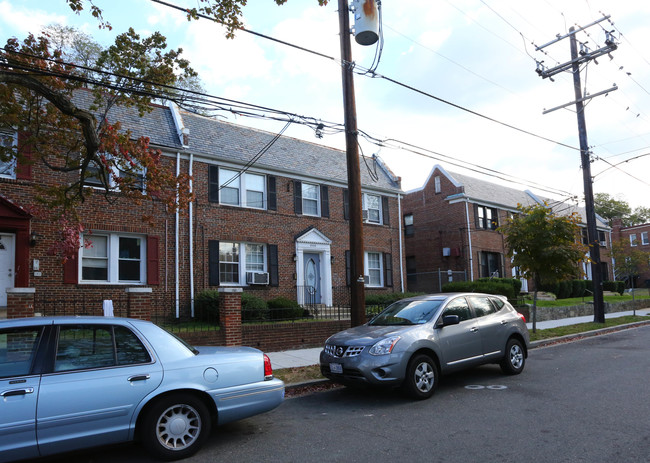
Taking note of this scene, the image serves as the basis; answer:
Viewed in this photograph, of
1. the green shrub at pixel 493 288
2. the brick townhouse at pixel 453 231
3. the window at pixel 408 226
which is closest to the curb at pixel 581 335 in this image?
the green shrub at pixel 493 288

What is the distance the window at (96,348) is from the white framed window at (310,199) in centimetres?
1393

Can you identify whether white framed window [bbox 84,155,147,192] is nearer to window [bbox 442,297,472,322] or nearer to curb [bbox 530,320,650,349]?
window [bbox 442,297,472,322]

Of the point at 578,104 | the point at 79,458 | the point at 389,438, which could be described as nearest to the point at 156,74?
the point at 79,458

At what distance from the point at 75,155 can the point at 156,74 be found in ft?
15.5

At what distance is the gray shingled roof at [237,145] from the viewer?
15.5 m

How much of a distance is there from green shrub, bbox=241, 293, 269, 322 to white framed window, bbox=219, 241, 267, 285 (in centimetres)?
226

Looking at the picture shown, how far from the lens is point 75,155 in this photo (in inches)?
525

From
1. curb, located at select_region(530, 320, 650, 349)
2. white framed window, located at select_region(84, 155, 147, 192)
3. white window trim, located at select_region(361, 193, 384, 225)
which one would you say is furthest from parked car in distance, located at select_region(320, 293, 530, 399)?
white window trim, located at select_region(361, 193, 384, 225)

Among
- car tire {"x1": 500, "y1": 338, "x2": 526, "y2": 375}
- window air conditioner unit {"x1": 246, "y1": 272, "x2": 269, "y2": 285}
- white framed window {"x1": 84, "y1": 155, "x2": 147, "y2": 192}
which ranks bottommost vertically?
car tire {"x1": 500, "y1": 338, "x2": 526, "y2": 375}

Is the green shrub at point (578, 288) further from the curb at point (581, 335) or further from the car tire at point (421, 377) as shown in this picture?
the car tire at point (421, 377)

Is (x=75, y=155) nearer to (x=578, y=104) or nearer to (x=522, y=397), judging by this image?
(x=522, y=397)

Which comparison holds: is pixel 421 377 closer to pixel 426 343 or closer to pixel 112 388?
pixel 426 343

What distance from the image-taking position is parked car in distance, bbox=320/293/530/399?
6840 millimetres

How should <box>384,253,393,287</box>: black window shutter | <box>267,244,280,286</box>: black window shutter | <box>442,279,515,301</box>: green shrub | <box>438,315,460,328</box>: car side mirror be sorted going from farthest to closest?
<box>384,253,393,287</box>: black window shutter < <box>442,279,515,301</box>: green shrub < <box>267,244,280,286</box>: black window shutter < <box>438,315,460,328</box>: car side mirror
